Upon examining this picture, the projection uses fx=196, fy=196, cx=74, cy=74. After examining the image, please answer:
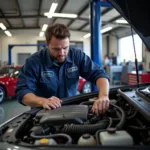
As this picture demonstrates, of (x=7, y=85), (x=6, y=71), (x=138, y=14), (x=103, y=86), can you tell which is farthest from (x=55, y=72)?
(x=6, y=71)

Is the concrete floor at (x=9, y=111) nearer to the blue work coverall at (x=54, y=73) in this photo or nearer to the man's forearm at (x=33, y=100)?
the blue work coverall at (x=54, y=73)

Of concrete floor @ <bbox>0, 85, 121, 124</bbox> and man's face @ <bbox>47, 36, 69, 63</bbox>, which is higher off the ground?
man's face @ <bbox>47, 36, 69, 63</bbox>

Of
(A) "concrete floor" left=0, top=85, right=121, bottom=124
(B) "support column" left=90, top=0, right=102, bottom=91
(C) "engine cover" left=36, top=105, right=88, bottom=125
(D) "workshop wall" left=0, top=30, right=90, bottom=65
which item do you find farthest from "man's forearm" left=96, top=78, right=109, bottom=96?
(D) "workshop wall" left=0, top=30, right=90, bottom=65

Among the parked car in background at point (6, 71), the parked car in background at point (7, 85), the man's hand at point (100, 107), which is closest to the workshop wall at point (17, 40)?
the parked car in background at point (6, 71)

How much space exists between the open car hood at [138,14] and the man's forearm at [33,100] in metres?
0.80

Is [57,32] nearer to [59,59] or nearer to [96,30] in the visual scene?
[59,59]

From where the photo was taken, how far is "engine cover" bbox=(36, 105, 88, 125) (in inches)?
40.2

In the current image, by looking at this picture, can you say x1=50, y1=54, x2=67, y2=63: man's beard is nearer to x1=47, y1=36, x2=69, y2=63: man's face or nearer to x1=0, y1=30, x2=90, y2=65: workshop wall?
x1=47, y1=36, x2=69, y2=63: man's face

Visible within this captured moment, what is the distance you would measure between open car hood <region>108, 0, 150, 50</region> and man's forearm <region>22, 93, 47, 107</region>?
2.61 feet

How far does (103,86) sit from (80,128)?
61cm

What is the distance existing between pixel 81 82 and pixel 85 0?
3.24 metres

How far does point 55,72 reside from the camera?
67.3 inches

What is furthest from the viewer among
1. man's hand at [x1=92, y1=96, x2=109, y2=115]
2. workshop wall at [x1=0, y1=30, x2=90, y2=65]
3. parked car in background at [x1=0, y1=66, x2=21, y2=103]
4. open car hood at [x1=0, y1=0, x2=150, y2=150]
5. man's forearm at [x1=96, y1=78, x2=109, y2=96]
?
workshop wall at [x1=0, y1=30, x2=90, y2=65]

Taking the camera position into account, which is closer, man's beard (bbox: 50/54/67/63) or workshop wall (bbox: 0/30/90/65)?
man's beard (bbox: 50/54/67/63)
